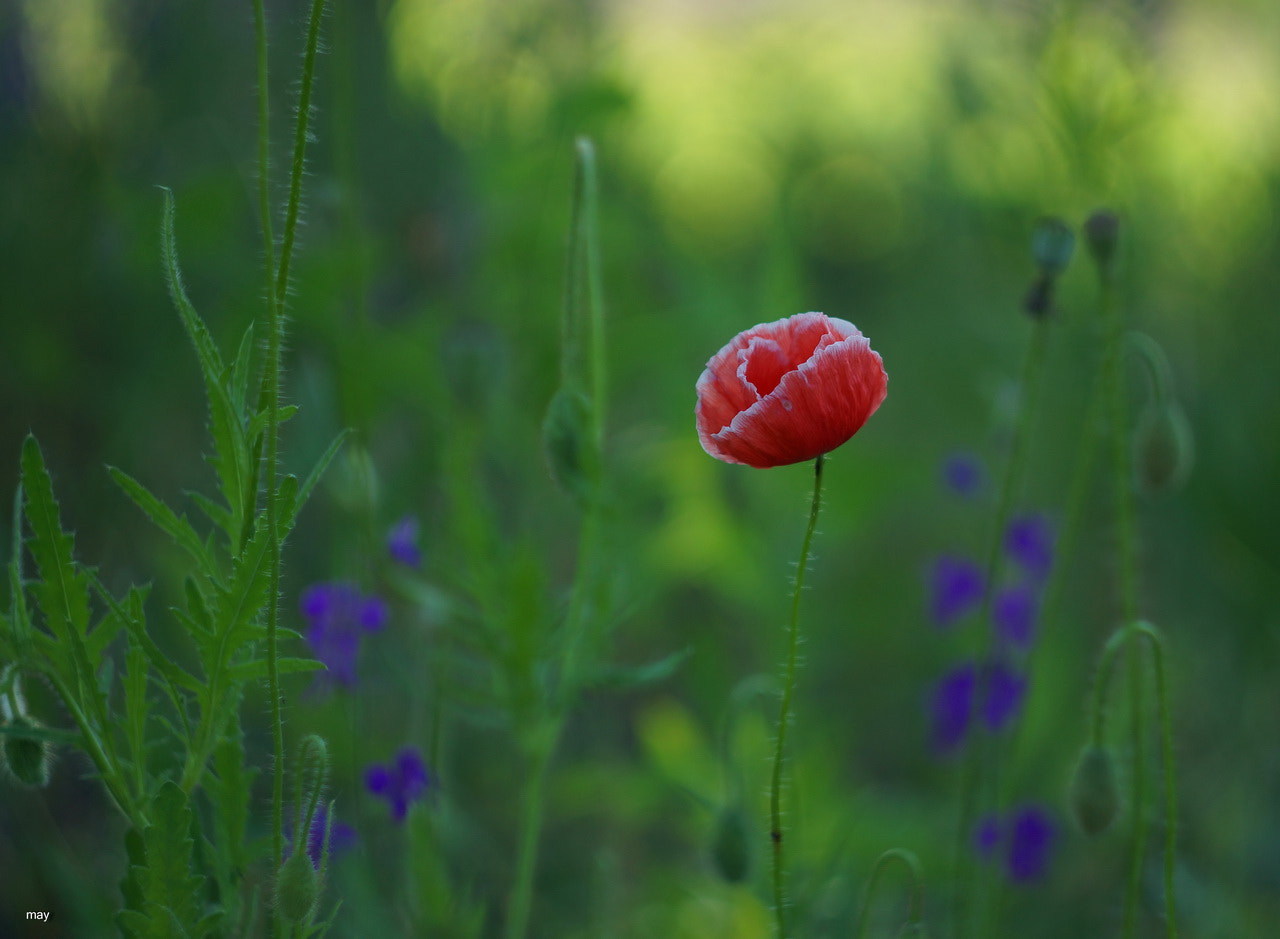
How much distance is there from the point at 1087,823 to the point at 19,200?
1.78 metres

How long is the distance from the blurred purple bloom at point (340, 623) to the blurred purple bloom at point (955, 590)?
30.8 inches

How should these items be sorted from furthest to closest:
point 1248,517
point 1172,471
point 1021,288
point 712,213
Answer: point 712,213, point 1021,288, point 1248,517, point 1172,471

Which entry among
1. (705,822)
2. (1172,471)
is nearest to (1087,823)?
(1172,471)

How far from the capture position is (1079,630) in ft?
6.61

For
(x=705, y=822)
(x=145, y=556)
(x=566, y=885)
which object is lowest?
(x=566, y=885)

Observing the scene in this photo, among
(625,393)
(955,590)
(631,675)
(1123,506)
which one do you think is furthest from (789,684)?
→ (625,393)

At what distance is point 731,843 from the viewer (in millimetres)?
1011

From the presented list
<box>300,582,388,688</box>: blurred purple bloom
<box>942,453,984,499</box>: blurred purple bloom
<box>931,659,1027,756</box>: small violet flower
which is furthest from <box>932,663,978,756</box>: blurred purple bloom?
<box>300,582,388,688</box>: blurred purple bloom

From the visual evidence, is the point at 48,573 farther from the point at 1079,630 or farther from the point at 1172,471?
the point at 1079,630

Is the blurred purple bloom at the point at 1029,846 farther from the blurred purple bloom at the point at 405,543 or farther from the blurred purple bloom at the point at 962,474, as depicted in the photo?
the blurred purple bloom at the point at 405,543

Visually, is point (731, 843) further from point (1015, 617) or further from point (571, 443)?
point (1015, 617)

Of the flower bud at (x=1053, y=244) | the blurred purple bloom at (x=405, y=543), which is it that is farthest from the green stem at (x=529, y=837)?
the flower bud at (x=1053, y=244)

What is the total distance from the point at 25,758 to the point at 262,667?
18 centimetres

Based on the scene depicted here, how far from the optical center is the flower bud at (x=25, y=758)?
2.48 feet
